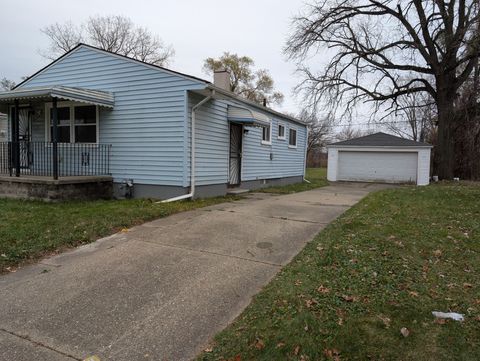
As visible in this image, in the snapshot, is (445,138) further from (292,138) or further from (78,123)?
(78,123)

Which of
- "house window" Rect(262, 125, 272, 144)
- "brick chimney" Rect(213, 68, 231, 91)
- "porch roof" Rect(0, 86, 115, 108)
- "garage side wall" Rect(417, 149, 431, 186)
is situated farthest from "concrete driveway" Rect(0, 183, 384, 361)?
"garage side wall" Rect(417, 149, 431, 186)

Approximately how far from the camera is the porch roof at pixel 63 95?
857 cm

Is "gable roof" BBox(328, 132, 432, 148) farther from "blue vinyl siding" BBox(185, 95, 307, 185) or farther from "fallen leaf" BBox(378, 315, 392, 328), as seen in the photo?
"fallen leaf" BBox(378, 315, 392, 328)

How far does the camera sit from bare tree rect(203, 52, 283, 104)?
144 feet

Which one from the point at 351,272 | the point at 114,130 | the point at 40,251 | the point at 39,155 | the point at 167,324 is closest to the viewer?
the point at 167,324

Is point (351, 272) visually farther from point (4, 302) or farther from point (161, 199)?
point (161, 199)

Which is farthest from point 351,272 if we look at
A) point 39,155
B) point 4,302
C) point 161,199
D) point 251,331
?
point 39,155

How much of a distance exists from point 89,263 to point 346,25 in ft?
64.7

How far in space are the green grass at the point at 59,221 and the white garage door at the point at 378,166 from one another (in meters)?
15.6

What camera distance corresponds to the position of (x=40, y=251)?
5203mm

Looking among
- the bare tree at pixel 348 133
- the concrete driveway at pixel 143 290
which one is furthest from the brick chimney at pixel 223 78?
the bare tree at pixel 348 133

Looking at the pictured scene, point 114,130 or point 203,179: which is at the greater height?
point 114,130

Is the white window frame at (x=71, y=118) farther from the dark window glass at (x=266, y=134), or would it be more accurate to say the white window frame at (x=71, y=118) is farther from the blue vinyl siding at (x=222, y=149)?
the dark window glass at (x=266, y=134)

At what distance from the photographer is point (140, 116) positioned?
983 centimetres
